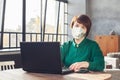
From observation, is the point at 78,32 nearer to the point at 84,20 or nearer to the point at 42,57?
the point at 84,20

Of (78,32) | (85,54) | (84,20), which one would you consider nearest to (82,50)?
(85,54)

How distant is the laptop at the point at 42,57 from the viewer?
1556 millimetres

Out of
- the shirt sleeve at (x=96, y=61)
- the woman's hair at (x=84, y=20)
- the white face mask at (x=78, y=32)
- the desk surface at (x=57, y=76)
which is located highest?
the woman's hair at (x=84, y=20)

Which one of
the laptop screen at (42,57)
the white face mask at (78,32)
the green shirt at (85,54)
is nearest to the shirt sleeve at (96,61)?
the green shirt at (85,54)

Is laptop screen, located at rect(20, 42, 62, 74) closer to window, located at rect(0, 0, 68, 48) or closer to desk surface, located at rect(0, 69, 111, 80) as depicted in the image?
desk surface, located at rect(0, 69, 111, 80)

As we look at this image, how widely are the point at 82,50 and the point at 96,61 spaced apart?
19cm

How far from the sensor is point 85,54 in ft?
6.11

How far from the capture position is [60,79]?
58.2 inches

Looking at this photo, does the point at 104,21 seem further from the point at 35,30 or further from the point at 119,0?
the point at 35,30

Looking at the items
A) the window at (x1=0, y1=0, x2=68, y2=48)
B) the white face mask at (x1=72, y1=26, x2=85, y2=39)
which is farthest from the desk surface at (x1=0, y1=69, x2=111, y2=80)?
the window at (x1=0, y1=0, x2=68, y2=48)

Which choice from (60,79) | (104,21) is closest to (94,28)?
(104,21)

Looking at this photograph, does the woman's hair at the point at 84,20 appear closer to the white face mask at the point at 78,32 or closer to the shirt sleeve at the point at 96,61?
the white face mask at the point at 78,32

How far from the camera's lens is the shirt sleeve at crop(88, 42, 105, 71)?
1.75 metres

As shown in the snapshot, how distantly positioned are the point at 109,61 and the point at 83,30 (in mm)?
3226
